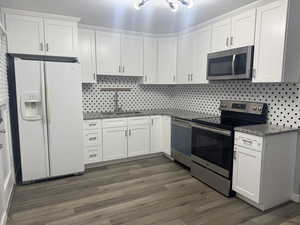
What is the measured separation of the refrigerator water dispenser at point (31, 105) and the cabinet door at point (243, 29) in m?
2.83

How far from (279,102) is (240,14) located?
1.27 m

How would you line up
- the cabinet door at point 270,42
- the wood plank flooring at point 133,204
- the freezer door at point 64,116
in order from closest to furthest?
1. the wood plank flooring at point 133,204
2. the cabinet door at point 270,42
3. the freezer door at point 64,116

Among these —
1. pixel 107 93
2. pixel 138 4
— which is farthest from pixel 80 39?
pixel 138 4

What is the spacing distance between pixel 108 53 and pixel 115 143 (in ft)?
5.42

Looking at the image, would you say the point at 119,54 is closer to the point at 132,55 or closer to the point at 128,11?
the point at 132,55

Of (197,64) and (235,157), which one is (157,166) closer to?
(235,157)

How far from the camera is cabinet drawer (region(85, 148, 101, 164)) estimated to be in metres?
3.47

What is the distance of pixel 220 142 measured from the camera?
268 centimetres

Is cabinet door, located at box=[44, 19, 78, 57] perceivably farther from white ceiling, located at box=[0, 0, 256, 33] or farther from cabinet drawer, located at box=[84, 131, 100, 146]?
cabinet drawer, located at box=[84, 131, 100, 146]

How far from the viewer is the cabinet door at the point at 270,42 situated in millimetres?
2270

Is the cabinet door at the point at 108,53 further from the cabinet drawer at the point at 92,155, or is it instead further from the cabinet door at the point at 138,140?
the cabinet drawer at the point at 92,155

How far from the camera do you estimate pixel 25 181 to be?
2.92m

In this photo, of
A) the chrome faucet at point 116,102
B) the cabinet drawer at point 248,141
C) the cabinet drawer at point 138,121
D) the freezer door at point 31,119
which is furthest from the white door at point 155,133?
the freezer door at point 31,119

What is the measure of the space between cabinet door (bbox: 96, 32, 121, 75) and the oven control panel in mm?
2006
